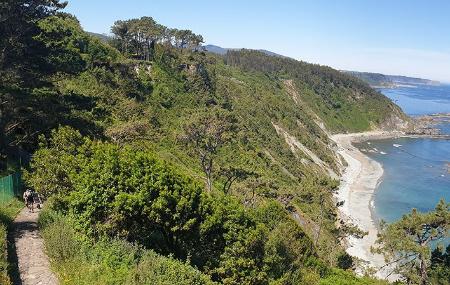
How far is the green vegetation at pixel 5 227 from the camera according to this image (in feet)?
45.2

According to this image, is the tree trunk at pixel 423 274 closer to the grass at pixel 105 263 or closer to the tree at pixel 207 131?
the tree at pixel 207 131

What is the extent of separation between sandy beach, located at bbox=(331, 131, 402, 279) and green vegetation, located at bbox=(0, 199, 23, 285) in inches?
1641

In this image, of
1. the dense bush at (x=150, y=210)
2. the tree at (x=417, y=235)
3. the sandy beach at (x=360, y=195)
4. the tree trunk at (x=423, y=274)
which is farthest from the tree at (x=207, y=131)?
the sandy beach at (x=360, y=195)

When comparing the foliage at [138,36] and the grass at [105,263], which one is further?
the foliage at [138,36]

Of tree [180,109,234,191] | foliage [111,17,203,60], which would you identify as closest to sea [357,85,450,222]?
tree [180,109,234,191]

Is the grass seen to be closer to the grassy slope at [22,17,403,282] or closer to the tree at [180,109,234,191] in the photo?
the grassy slope at [22,17,403,282]

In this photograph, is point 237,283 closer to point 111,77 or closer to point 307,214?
point 307,214

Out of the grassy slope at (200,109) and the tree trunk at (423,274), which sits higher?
the grassy slope at (200,109)

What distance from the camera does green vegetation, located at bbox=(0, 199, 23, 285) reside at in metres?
13.8

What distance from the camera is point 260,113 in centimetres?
12300

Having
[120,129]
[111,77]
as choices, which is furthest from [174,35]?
[120,129]

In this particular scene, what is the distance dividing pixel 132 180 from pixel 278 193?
36.9 m

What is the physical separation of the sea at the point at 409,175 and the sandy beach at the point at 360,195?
2.18 m

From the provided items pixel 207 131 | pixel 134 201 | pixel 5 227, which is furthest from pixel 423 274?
pixel 5 227
